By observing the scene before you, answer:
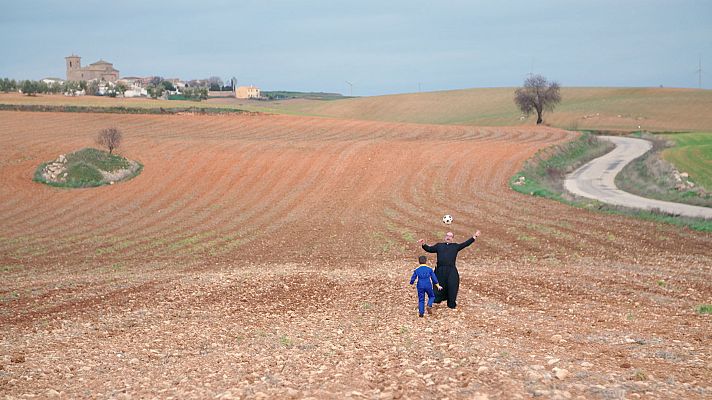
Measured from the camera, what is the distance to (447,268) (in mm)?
15414

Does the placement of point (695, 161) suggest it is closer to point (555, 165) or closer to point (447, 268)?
point (555, 165)

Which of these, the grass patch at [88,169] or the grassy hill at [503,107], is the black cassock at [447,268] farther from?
the grassy hill at [503,107]

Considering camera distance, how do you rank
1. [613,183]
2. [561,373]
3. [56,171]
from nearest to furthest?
1. [561,373]
2. [56,171]
3. [613,183]

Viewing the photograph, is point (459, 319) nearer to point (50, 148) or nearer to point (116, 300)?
point (116, 300)

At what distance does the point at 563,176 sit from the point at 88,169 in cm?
3562

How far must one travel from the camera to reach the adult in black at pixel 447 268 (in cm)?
1528

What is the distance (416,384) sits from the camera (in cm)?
1007

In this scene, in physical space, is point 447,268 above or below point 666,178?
above

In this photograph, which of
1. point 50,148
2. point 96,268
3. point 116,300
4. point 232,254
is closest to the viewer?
point 116,300

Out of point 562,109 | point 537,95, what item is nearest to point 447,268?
point 537,95

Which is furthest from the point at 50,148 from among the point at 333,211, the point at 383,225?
the point at 383,225

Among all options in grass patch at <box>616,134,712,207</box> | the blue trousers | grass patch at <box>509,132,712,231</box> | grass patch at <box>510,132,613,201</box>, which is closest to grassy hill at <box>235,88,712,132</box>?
grass patch at <box>510,132,613,201</box>

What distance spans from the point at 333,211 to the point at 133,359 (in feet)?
87.7

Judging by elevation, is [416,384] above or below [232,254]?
above
